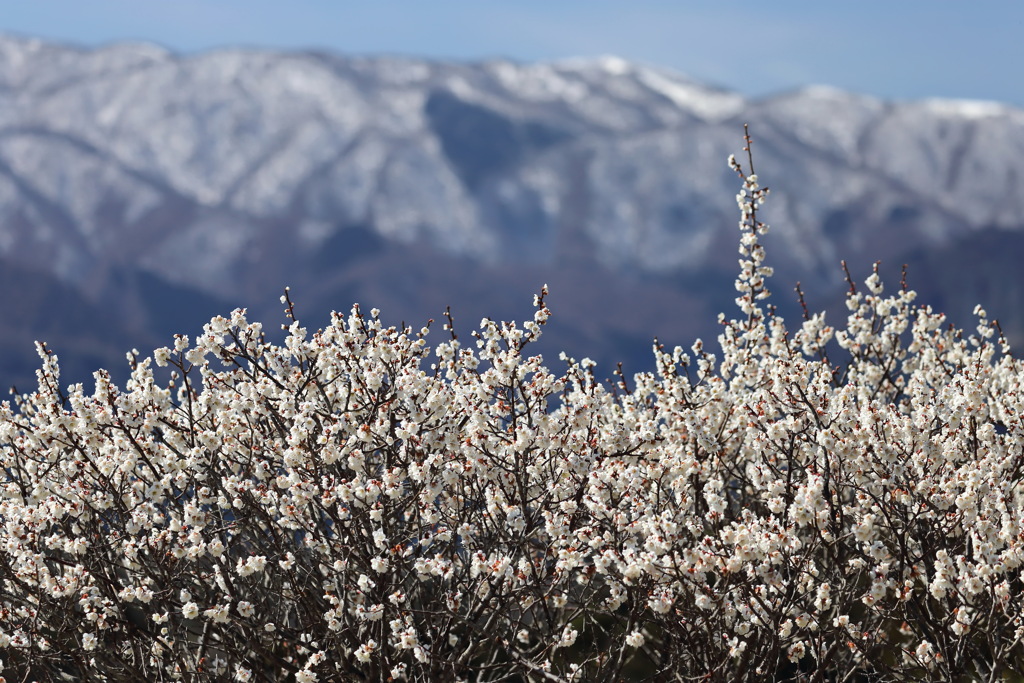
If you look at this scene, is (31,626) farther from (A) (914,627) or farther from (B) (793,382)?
(A) (914,627)

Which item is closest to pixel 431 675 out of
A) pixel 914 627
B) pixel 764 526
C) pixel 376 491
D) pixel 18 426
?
pixel 376 491

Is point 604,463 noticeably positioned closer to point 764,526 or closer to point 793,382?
point 764,526

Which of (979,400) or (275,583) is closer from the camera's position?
(979,400)

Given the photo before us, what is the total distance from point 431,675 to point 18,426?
3414 millimetres

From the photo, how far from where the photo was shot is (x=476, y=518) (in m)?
7.23

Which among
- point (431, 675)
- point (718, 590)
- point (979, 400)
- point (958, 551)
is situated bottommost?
point (431, 675)

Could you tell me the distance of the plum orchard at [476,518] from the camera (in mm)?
6543

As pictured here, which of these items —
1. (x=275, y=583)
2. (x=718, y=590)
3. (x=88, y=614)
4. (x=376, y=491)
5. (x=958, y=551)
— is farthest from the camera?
(x=275, y=583)

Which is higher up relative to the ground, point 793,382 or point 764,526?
point 793,382

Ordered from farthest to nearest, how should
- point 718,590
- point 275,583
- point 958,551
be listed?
1. point 275,583
2. point 958,551
3. point 718,590

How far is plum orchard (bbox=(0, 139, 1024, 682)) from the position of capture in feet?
21.5

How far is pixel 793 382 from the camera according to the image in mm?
8086

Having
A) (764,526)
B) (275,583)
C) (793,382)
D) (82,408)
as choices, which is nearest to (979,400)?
(793,382)

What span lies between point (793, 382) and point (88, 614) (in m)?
5.30
